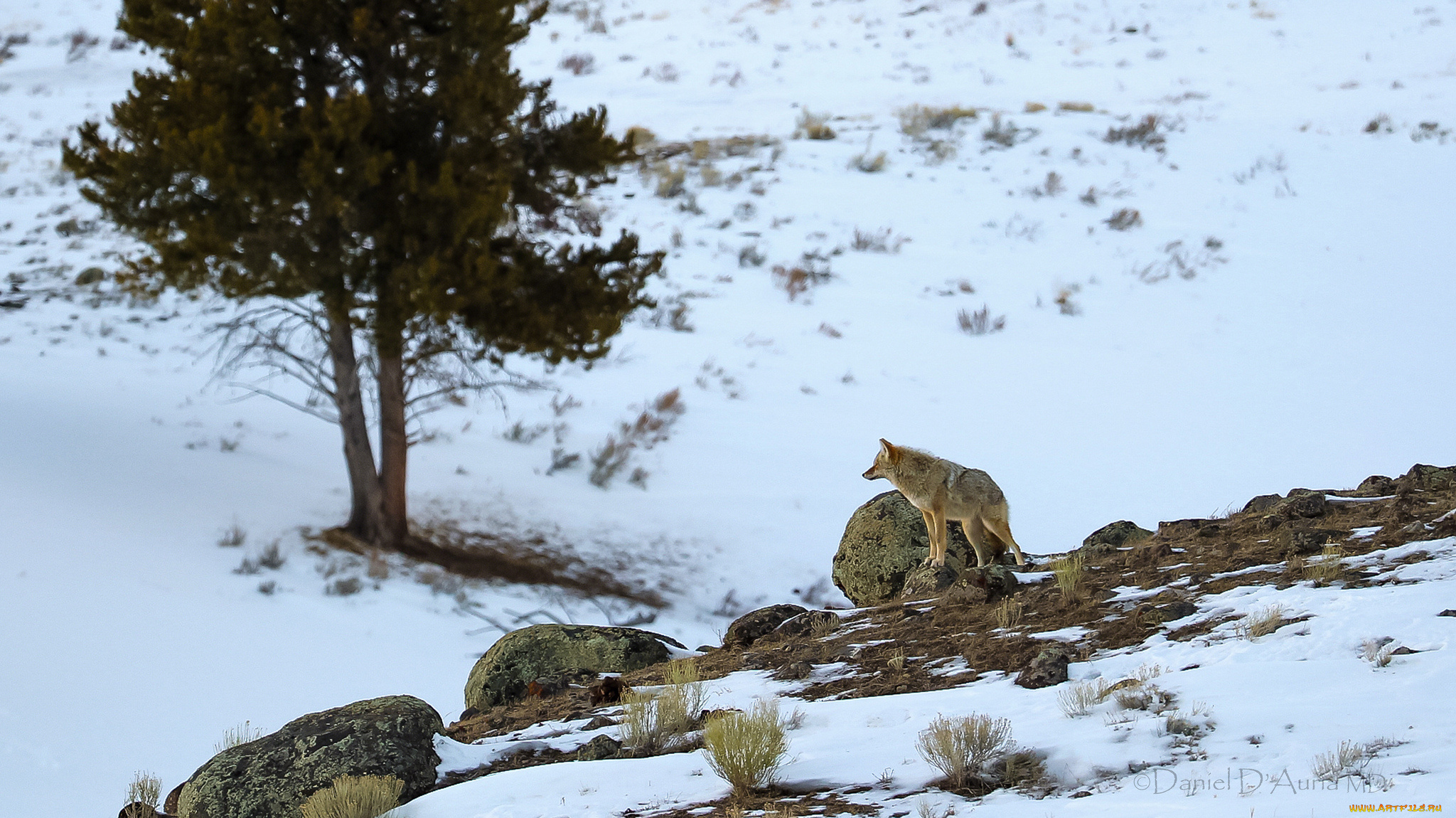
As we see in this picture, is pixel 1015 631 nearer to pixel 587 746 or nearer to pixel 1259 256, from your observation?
pixel 587 746

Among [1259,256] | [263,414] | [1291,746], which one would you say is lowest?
[1291,746]

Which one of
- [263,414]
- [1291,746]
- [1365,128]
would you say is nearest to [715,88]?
[1365,128]

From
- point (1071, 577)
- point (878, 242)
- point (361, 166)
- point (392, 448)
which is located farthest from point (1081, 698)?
point (878, 242)

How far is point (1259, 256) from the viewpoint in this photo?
61.1ft

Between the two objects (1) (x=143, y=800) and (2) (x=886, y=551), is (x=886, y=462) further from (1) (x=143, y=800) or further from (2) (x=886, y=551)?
(1) (x=143, y=800)

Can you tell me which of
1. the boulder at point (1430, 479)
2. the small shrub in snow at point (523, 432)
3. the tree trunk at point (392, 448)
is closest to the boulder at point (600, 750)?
the boulder at point (1430, 479)

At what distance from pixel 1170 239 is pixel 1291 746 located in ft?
57.5

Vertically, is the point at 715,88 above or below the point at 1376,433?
above

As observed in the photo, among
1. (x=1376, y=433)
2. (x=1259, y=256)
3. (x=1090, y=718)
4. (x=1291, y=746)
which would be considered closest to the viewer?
(x=1291, y=746)

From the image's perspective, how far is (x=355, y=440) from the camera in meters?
10.5

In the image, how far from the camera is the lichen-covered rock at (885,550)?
24.1ft

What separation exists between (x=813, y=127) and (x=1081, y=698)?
21.6 metres

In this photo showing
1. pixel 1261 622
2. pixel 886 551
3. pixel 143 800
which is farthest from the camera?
pixel 886 551

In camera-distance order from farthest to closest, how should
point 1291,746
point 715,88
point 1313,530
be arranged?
point 715,88, point 1313,530, point 1291,746
